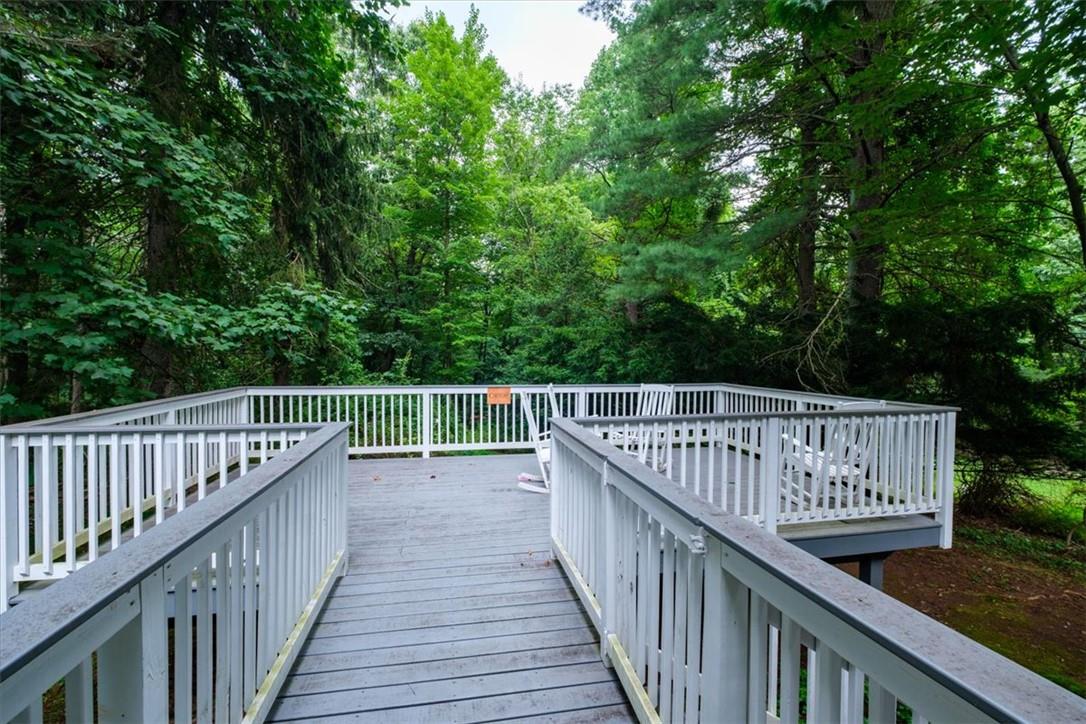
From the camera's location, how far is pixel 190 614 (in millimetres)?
1242

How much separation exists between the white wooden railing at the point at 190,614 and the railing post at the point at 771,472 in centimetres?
294

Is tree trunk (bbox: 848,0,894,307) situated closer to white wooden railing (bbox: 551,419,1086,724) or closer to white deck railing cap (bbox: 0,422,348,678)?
white wooden railing (bbox: 551,419,1086,724)

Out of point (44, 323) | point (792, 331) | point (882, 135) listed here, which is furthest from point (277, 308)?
point (882, 135)

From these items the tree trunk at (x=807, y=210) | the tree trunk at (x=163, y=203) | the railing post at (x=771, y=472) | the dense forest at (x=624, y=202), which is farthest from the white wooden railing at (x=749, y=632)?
the tree trunk at (x=807, y=210)

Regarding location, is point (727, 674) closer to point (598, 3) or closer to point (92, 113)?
point (92, 113)

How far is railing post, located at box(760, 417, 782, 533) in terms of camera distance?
3.45m

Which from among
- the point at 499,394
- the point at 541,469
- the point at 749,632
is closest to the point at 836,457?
the point at 541,469

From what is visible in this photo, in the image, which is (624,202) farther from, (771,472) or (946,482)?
(946,482)

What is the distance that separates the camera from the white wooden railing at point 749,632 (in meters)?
0.68

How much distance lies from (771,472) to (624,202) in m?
5.50

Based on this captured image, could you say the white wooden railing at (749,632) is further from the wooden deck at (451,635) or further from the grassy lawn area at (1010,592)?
the grassy lawn area at (1010,592)

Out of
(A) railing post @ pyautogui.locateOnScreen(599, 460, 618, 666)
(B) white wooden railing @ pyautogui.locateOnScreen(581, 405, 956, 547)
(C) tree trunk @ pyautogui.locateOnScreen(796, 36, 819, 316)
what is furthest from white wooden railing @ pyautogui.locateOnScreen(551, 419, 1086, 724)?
(C) tree trunk @ pyautogui.locateOnScreen(796, 36, 819, 316)

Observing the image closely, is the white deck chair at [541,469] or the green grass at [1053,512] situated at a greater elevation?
the white deck chair at [541,469]

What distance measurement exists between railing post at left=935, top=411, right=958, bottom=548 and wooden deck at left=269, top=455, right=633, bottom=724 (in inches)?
127
